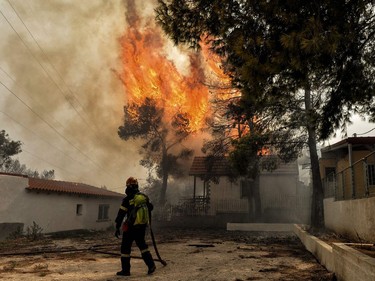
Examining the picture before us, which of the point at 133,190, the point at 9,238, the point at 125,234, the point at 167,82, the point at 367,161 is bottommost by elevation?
the point at 9,238

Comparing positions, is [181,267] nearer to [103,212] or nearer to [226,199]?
[103,212]

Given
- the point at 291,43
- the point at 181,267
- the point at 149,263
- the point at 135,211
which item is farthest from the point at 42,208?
Result: the point at 291,43

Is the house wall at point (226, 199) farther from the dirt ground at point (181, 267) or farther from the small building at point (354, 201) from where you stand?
the dirt ground at point (181, 267)

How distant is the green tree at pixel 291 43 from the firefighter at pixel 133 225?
3.01 metres

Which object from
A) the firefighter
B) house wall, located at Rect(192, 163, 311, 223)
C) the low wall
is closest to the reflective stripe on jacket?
the firefighter

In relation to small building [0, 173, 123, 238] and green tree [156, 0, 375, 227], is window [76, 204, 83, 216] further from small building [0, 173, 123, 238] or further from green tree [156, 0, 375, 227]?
green tree [156, 0, 375, 227]

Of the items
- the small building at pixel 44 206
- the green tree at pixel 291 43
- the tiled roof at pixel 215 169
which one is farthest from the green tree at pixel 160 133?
the green tree at pixel 291 43

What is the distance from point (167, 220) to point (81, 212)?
22.6 feet

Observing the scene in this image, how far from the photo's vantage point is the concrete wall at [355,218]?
275 inches

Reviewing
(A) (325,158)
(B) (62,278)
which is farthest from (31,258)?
(A) (325,158)

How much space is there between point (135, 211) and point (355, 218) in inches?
218

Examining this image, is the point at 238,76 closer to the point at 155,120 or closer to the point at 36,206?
the point at 36,206

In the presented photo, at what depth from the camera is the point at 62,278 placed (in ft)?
20.7

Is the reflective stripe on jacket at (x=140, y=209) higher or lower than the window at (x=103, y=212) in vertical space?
higher
